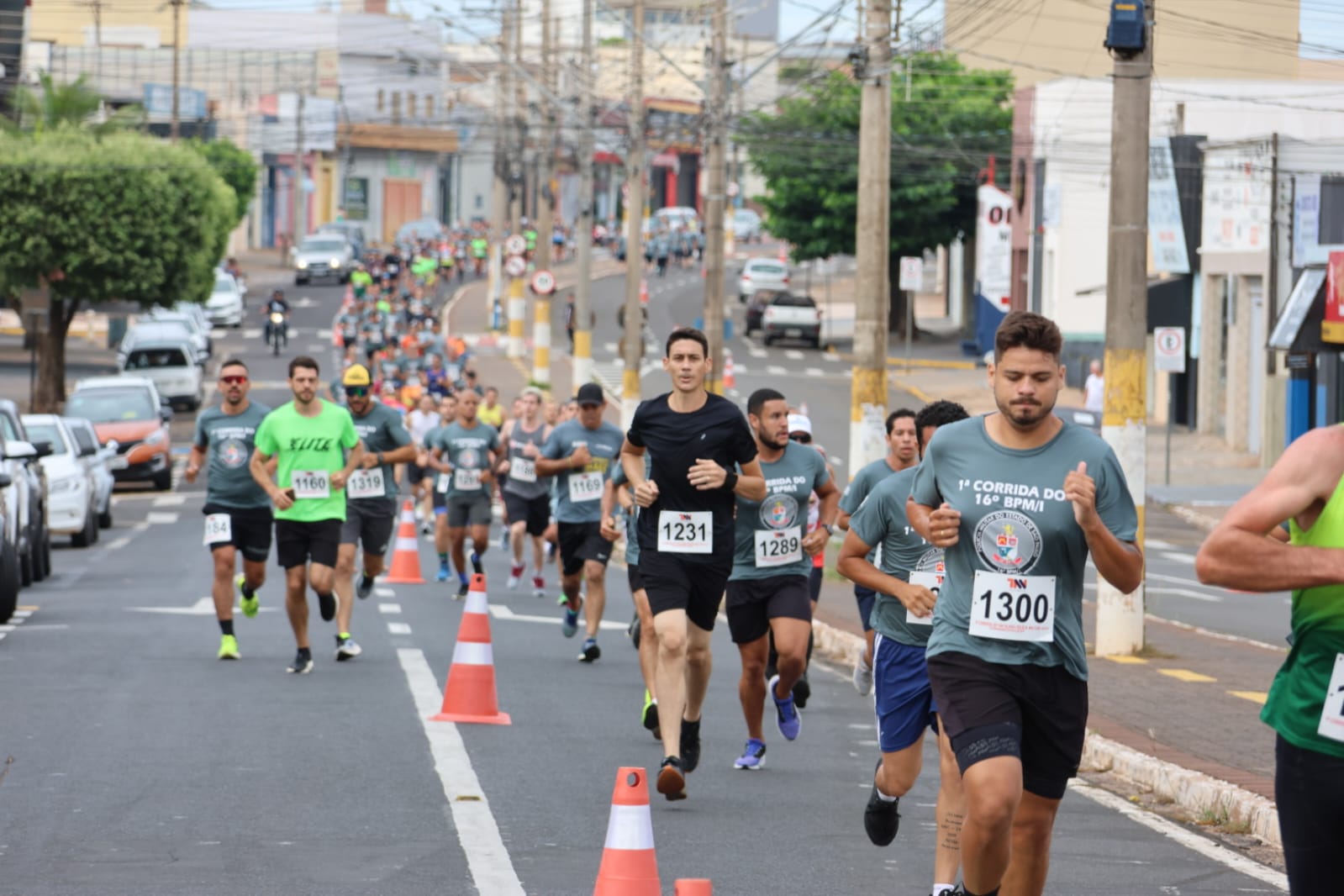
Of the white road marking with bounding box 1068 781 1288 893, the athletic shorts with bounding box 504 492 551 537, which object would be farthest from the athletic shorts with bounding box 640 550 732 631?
the athletic shorts with bounding box 504 492 551 537

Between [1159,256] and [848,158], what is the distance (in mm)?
23203

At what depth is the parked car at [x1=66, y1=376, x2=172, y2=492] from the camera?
38.0 meters

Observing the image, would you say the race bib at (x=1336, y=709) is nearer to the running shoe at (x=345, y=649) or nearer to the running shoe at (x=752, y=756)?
the running shoe at (x=752, y=756)

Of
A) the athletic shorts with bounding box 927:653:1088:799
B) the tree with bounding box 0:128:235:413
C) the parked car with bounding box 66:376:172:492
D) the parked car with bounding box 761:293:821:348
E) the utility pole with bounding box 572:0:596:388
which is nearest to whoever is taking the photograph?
the athletic shorts with bounding box 927:653:1088:799

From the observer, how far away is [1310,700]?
4.91 m

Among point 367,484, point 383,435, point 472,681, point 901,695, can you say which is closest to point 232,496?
point 367,484

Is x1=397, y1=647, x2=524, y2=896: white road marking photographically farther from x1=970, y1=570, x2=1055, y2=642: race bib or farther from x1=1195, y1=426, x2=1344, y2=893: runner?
x1=1195, y1=426, x2=1344, y2=893: runner

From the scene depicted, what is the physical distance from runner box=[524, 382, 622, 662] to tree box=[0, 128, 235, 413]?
32873mm

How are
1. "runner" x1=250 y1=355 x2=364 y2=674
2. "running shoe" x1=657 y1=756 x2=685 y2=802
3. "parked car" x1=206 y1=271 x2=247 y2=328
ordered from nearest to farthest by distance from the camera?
1. "running shoe" x1=657 y1=756 x2=685 y2=802
2. "runner" x1=250 y1=355 x2=364 y2=674
3. "parked car" x1=206 y1=271 x2=247 y2=328

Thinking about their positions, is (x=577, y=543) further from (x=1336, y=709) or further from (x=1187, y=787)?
(x=1336, y=709)

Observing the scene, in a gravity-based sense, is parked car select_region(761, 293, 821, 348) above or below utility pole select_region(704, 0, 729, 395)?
below

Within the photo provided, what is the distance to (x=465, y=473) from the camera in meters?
21.2

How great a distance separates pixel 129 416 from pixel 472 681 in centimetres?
2718

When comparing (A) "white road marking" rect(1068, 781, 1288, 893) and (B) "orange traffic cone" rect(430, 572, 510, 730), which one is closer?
(A) "white road marking" rect(1068, 781, 1288, 893)
